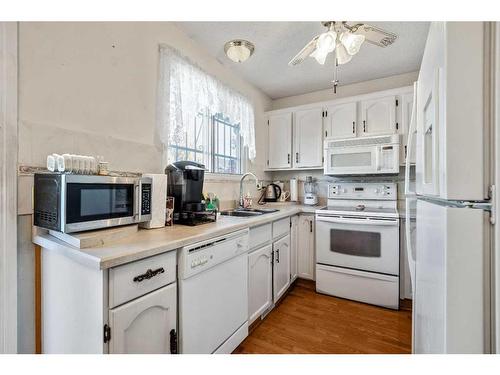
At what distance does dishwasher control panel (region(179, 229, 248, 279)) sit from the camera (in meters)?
1.10

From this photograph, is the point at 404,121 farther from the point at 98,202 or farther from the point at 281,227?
the point at 98,202

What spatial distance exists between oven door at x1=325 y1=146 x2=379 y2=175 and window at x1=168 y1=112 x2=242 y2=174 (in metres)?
1.04

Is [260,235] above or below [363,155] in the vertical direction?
below

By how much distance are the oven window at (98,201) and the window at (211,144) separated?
69 cm

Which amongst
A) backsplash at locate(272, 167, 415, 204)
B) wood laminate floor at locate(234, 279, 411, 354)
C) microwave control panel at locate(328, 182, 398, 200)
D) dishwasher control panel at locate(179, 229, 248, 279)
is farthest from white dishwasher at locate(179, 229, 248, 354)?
backsplash at locate(272, 167, 415, 204)

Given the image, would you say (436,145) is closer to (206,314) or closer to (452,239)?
(452,239)

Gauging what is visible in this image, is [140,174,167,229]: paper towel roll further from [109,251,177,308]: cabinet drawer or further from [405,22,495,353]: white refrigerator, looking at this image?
[405,22,495,353]: white refrigerator

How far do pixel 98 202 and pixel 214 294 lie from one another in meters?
0.76

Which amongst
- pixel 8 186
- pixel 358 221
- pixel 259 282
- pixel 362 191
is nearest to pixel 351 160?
pixel 362 191

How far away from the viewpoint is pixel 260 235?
70.7 inches

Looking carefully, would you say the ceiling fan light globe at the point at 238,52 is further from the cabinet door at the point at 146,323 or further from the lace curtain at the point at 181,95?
the cabinet door at the point at 146,323

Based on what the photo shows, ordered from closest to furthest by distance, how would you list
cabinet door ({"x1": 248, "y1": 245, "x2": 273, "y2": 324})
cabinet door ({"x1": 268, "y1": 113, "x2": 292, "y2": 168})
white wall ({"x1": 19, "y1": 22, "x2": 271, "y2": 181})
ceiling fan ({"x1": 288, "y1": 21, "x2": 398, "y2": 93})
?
white wall ({"x1": 19, "y1": 22, "x2": 271, "y2": 181}) < ceiling fan ({"x1": 288, "y1": 21, "x2": 398, "y2": 93}) < cabinet door ({"x1": 248, "y1": 245, "x2": 273, "y2": 324}) < cabinet door ({"x1": 268, "y1": 113, "x2": 292, "y2": 168})
